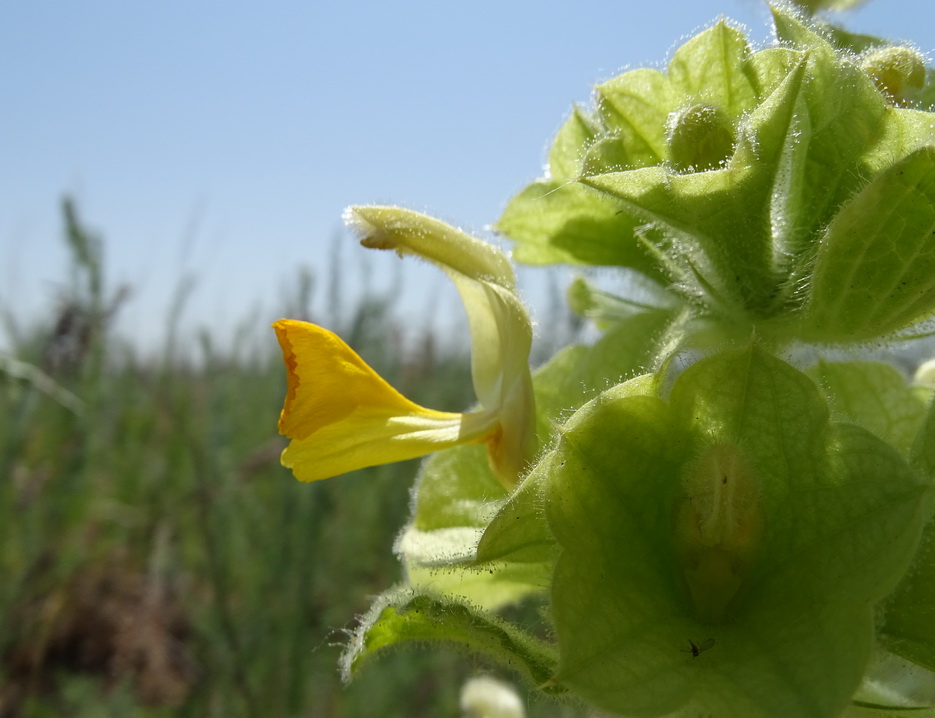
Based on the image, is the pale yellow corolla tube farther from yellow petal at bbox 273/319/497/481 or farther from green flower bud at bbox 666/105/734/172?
green flower bud at bbox 666/105/734/172

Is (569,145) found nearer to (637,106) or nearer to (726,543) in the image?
(637,106)

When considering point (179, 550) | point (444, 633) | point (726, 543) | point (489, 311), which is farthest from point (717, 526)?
point (179, 550)

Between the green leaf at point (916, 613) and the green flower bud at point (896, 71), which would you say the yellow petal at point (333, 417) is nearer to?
the green leaf at point (916, 613)

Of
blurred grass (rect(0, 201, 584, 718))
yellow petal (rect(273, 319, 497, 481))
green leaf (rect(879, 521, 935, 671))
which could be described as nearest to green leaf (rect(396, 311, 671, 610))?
yellow petal (rect(273, 319, 497, 481))

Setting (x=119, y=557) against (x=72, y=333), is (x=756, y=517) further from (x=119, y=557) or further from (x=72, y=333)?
(x=119, y=557)

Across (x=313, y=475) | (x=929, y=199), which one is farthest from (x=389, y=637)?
(x=929, y=199)

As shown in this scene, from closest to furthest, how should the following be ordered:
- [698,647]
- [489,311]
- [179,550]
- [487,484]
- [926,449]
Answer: [698,647] < [926,449] < [489,311] < [487,484] < [179,550]

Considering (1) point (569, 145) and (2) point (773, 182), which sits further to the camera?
(1) point (569, 145)
